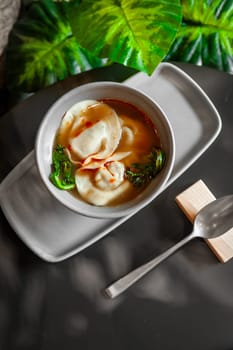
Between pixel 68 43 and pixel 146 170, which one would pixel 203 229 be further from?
pixel 68 43

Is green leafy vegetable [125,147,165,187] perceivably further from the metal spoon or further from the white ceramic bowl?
the metal spoon

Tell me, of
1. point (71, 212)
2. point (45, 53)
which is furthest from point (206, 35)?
point (71, 212)

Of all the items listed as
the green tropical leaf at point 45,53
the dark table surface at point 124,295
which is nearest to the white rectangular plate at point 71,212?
the dark table surface at point 124,295

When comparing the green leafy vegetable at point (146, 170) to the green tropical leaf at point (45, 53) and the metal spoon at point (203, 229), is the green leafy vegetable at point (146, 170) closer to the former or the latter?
the metal spoon at point (203, 229)

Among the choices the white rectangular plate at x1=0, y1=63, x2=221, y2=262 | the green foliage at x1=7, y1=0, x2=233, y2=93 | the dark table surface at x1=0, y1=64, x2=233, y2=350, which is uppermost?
the green foliage at x1=7, y1=0, x2=233, y2=93

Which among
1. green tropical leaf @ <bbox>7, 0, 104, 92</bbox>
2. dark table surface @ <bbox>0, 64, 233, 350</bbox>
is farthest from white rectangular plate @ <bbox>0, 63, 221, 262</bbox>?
green tropical leaf @ <bbox>7, 0, 104, 92</bbox>

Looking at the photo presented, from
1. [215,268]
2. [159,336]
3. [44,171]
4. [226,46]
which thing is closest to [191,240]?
[215,268]
